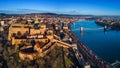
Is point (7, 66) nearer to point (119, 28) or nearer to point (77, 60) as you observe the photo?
point (77, 60)

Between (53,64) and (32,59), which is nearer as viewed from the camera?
(53,64)

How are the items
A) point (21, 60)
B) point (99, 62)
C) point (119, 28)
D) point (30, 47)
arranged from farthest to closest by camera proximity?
1. point (119, 28)
2. point (30, 47)
3. point (99, 62)
4. point (21, 60)

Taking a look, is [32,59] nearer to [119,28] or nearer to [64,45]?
[64,45]

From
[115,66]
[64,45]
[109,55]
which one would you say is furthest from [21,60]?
[109,55]

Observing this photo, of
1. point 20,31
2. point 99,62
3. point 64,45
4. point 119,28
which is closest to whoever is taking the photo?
point 99,62

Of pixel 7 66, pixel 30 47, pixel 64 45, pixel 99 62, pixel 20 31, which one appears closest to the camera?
pixel 7 66

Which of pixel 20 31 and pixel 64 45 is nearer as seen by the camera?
pixel 64 45

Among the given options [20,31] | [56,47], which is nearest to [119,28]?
[20,31]

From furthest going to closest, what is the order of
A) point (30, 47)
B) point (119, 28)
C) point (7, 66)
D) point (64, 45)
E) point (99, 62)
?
point (119, 28) → point (64, 45) → point (30, 47) → point (99, 62) → point (7, 66)
